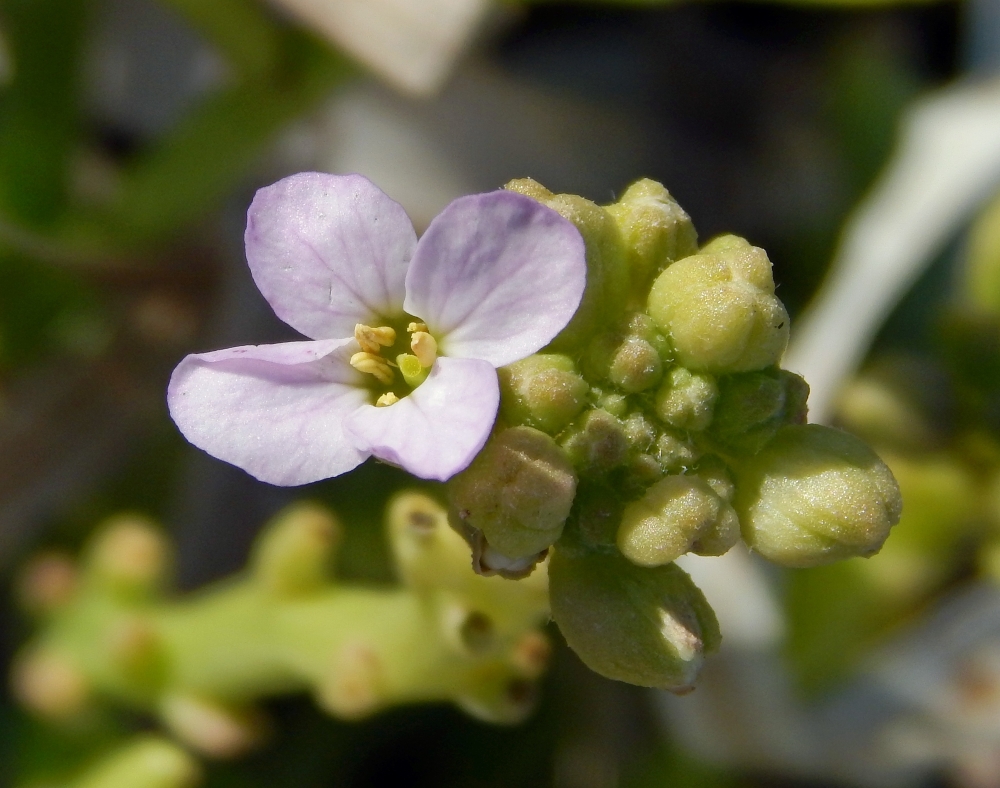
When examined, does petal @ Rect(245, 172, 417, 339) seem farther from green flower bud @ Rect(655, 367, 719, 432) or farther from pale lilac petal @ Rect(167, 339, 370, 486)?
green flower bud @ Rect(655, 367, 719, 432)

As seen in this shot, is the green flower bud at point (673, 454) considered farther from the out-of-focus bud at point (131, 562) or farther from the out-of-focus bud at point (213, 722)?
the out-of-focus bud at point (131, 562)

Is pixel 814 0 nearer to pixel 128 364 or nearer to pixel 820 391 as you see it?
pixel 820 391

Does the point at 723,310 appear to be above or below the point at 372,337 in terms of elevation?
above

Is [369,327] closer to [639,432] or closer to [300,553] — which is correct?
[639,432]

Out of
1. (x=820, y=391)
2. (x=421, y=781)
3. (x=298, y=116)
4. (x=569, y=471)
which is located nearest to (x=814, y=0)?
(x=820, y=391)

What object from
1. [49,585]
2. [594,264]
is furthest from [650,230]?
[49,585]

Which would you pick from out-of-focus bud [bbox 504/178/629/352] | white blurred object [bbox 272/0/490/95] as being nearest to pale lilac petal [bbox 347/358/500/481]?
out-of-focus bud [bbox 504/178/629/352]


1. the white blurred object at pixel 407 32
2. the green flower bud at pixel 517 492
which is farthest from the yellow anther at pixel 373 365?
the white blurred object at pixel 407 32
